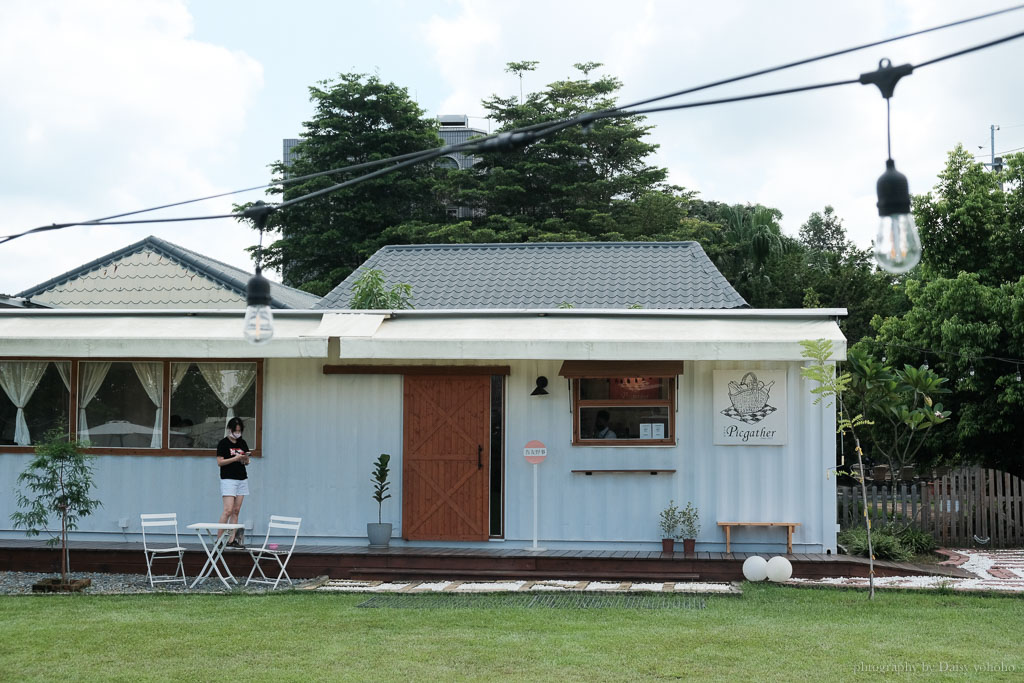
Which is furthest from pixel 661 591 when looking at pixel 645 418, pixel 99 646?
pixel 99 646

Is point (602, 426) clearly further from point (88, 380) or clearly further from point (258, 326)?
point (258, 326)

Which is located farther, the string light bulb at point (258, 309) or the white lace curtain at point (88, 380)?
the white lace curtain at point (88, 380)

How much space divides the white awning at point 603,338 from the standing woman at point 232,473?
1577 mm

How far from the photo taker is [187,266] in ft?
62.6

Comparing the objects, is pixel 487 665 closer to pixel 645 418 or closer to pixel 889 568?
pixel 645 418

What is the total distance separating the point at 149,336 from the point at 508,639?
245 inches

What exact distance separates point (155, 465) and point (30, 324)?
7.86ft

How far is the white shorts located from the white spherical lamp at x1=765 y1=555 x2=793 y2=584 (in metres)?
5.74

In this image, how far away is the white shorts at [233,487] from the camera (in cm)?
1154

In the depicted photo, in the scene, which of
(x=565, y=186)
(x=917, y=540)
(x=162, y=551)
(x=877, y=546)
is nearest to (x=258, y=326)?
(x=162, y=551)

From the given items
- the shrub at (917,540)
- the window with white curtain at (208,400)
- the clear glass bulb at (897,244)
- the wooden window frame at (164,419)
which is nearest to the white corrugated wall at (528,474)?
the wooden window frame at (164,419)

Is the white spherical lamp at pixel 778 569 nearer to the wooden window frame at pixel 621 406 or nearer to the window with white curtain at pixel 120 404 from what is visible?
the wooden window frame at pixel 621 406

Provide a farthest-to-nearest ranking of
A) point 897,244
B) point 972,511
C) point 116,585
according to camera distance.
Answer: point 972,511, point 116,585, point 897,244

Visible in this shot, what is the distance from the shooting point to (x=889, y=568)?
438 inches
